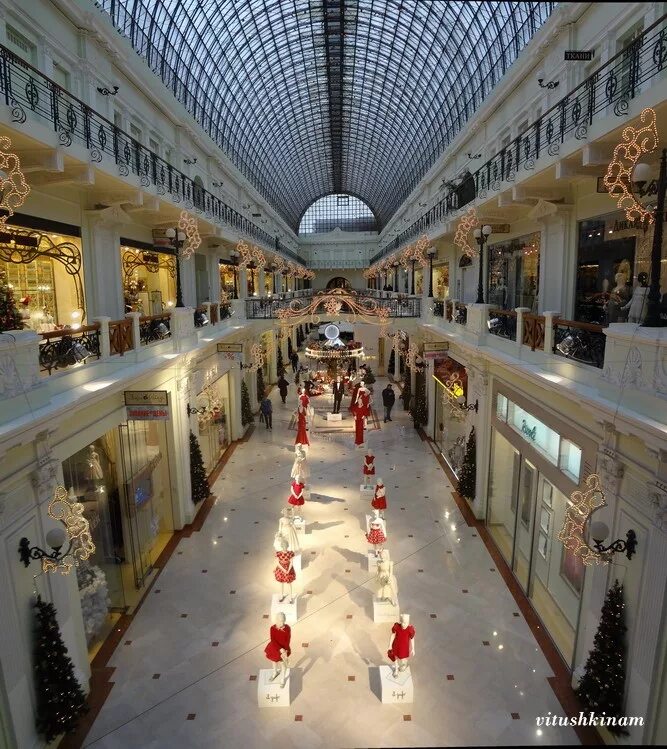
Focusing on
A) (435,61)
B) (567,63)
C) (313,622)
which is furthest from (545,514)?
(435,61)

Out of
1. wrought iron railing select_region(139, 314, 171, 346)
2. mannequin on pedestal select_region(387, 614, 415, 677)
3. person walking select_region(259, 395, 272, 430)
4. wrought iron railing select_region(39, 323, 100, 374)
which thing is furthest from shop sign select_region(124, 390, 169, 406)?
person walking select_region(259, 395, 272, 430)

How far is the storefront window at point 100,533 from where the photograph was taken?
920 centimetres

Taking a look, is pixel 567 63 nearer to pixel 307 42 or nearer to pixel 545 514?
pixel 545 514

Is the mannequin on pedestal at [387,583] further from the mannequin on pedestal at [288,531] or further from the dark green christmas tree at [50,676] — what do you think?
the dark green christmas tree at [50,676]

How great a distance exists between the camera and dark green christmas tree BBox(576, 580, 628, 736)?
6.71 metres

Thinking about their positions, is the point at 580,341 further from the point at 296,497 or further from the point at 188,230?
the point at 188,230

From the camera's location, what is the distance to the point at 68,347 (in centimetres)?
793

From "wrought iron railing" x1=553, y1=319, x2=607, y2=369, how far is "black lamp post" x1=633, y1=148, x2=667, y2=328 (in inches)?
42.2

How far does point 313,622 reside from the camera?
9.91 m

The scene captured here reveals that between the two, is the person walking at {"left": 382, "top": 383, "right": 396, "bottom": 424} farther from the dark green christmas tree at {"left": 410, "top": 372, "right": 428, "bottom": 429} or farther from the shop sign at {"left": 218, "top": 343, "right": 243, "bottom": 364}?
the shop sign at {"left": 218, "top": 343, "right": 243, "bottom": 364}

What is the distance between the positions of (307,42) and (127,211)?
25.6 metres

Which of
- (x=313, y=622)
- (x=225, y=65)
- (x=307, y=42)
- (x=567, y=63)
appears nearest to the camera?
(x=313, y=622)

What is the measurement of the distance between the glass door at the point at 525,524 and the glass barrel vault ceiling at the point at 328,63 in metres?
12.1

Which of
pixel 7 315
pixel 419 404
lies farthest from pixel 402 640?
pixel 419 404
